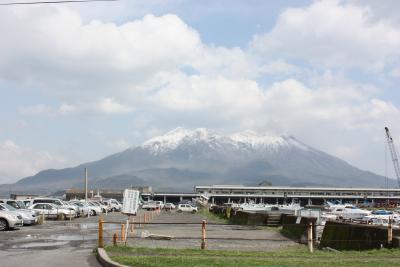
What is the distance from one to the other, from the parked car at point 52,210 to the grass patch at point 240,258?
1117 inches

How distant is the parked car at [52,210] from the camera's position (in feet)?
152

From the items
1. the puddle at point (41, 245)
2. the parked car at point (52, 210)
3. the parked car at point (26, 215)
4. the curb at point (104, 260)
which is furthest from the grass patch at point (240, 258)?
the parked car at point (52, 210)

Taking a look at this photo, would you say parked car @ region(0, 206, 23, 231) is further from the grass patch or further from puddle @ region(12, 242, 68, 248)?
the grass patch

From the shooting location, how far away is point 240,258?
56.9ft

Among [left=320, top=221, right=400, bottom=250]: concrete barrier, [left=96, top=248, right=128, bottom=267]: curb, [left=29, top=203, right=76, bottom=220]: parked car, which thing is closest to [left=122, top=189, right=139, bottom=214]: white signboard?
[left=96, top=248, right=128, bottom=267]: curb

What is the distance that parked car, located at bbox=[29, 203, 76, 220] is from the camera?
1820 inches

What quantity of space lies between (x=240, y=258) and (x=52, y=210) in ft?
105

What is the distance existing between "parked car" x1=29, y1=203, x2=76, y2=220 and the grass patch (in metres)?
28.4

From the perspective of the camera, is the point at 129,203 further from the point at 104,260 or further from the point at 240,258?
the point at 240,258

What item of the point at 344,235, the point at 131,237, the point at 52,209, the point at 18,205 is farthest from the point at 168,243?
the point at 52,209

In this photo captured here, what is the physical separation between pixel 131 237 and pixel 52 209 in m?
22.7

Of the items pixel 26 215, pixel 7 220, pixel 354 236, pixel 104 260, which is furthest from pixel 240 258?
pixel 26 215

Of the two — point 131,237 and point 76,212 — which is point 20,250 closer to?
point 131,237

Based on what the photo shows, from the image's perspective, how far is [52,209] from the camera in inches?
1838
